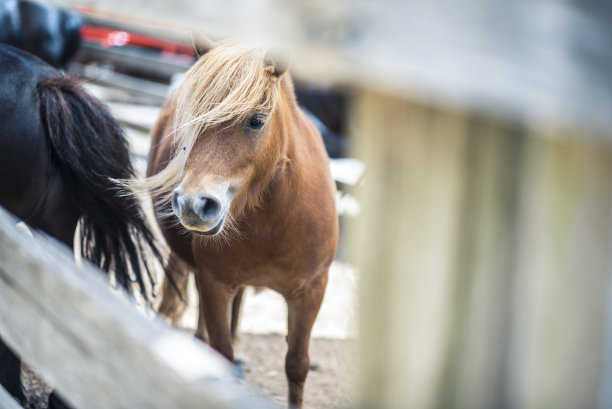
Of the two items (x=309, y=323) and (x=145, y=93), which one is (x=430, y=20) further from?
(x=145, y=93)

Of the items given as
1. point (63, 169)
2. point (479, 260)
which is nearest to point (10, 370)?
point (63, 169)

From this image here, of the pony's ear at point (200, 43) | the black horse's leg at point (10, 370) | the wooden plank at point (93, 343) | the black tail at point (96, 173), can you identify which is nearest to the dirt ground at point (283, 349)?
the black horse's leg at point (10, 370)

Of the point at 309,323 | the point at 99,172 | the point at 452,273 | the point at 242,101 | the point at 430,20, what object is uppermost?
the point at 430,20

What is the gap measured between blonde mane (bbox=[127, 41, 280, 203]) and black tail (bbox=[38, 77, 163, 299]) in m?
0.69

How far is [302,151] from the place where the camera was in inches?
101

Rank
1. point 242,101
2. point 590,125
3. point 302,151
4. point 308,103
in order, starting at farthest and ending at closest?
point 308,103
point 302,151
point 242,101
point 590,125

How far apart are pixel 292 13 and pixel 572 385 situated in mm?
704

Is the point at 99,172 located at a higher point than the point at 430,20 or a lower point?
lower

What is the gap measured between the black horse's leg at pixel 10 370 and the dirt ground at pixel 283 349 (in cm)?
18

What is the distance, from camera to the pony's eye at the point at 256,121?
2.21m

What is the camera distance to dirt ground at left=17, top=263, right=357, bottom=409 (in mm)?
3398

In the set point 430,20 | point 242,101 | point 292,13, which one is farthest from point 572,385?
point 242,101

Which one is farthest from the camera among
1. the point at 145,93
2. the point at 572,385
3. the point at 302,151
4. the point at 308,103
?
the point at 145,93

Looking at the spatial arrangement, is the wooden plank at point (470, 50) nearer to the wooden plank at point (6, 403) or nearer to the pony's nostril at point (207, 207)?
the pony's nostril at point (207, 207)
